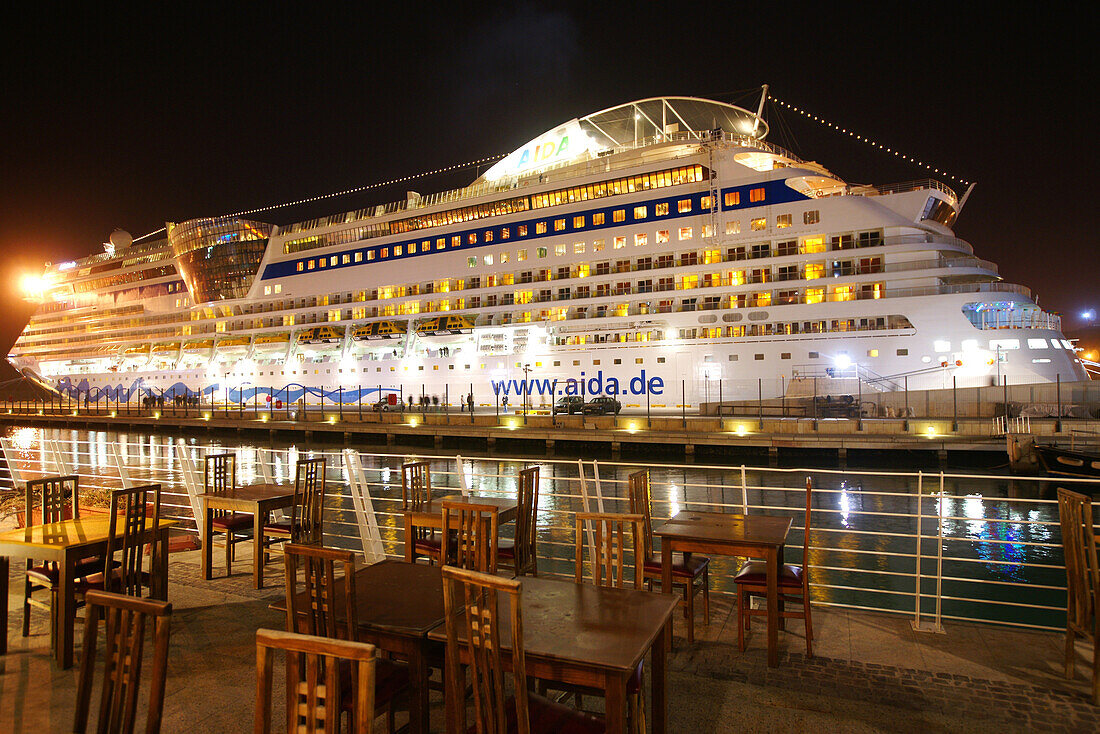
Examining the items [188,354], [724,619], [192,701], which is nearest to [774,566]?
[724,619]

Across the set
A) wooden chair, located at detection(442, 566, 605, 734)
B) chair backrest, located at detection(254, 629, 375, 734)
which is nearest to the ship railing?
wooden chair, located at detection(442, 566, 605, 734)

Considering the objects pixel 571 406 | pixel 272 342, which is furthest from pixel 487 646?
pixel 272 342

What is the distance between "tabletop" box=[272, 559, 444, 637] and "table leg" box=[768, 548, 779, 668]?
2.09 metres

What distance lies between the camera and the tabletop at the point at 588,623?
2240mm

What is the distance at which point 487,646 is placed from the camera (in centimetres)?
213

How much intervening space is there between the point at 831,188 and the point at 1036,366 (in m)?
11.8

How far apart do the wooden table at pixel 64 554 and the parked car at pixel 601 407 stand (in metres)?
22.5

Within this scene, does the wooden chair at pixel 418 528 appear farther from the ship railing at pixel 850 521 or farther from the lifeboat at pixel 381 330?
the lifeboat at pixel 381 330

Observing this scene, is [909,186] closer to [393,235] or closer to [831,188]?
[831,188]

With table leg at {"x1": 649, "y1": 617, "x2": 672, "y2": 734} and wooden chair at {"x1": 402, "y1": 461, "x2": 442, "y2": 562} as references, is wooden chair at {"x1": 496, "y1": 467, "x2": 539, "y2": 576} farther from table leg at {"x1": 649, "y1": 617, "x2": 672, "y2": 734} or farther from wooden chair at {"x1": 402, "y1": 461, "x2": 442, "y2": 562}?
table leg at {"x1": 649, "y1": 617, "x2": 672, "y2": 734}

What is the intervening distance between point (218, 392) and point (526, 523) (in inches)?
1952

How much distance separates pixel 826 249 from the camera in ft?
90.8

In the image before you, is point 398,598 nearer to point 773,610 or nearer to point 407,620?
point 407,620

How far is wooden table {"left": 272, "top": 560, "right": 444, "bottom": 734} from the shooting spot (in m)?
2.57
